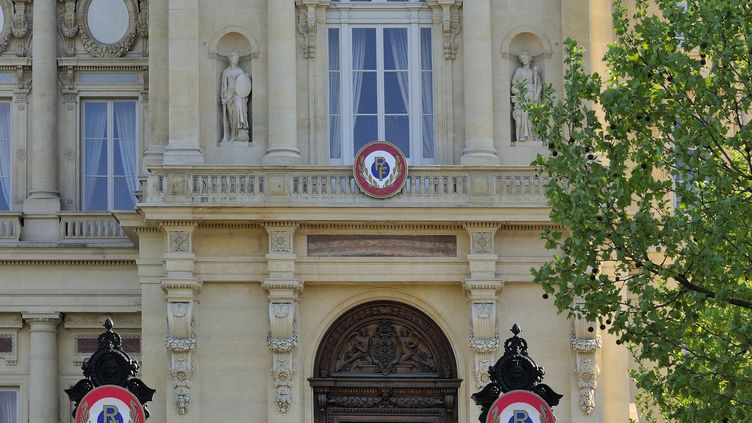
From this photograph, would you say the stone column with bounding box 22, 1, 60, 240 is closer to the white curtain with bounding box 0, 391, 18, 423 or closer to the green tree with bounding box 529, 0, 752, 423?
the white curtain with bounding box 0, 391, 18, 423

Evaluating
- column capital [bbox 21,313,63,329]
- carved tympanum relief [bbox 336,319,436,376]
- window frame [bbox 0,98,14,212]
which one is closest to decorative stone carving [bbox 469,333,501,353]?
carved tympanum relief [bbox 336,319,436,376]

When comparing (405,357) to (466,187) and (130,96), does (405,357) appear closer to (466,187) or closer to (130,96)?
(466,187)

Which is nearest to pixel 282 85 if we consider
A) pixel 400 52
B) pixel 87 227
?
pixel 400 52

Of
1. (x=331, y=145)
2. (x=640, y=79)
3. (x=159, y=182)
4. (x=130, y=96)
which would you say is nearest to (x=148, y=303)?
(x=159, y=182)

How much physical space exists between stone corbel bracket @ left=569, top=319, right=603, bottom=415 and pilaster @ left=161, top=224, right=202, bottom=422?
711cm

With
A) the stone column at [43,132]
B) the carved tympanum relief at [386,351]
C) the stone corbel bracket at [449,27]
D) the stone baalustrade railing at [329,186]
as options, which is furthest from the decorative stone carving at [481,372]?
the stone column at [43,132]

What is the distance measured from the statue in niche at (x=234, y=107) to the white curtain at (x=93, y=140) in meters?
5.86

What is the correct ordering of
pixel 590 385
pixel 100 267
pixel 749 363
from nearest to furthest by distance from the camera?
1. pixel 749 363
2. pixel 590 385
3. pixel 100 267

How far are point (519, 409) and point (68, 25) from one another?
19.4 m

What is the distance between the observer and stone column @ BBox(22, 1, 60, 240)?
41.8 meters

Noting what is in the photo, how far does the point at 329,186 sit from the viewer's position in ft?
121

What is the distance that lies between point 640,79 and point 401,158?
9989 millimetres

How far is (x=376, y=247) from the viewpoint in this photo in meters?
36.8

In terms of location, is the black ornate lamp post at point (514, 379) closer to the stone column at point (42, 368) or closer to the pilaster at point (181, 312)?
the pilaster at point (181, 312)
